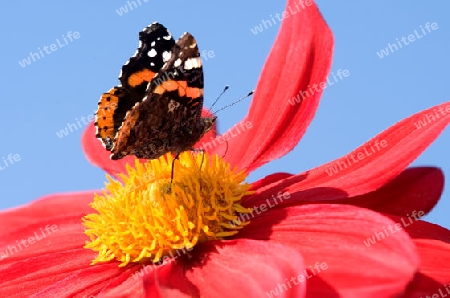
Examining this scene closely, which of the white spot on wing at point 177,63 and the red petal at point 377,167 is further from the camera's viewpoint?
the white spot on wing at point 177,63

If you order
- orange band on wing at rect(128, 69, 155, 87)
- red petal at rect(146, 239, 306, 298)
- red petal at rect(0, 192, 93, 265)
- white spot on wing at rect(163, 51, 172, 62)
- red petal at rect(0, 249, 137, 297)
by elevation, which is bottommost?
red petal at rect(146, 239, 306, 298)

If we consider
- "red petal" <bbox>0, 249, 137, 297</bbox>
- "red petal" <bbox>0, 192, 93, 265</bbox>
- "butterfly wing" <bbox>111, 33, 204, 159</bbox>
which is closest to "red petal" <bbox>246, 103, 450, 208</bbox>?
"butterfly wing" <bbox>111, 33, 204, 159</bbox>

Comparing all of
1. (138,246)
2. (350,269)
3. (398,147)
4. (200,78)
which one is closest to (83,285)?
Result: (138,246)

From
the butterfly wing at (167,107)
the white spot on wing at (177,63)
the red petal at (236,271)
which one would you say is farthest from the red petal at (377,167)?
the white spot on wing at (177,63)

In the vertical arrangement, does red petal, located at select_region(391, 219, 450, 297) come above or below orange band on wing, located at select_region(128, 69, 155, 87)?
below

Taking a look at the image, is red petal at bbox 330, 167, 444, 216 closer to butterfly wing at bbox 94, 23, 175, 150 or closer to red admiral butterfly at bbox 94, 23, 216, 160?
red admiral butterfly at bbox 94, 23, 216, 160

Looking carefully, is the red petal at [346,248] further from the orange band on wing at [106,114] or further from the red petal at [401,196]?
the orange band on wing at [106,114]

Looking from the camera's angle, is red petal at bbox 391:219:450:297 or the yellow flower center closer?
red petal at bbox 391:219:450:297
